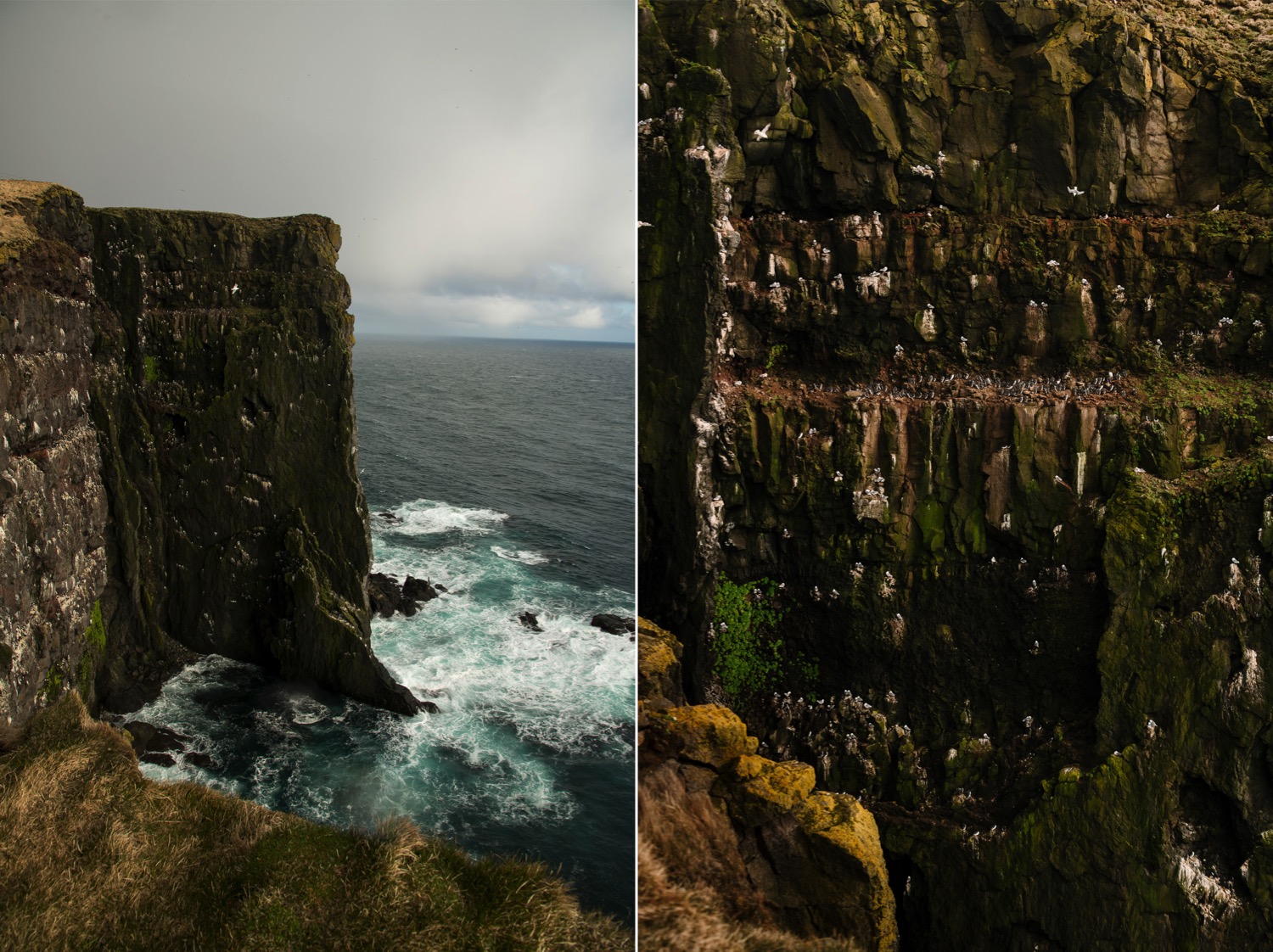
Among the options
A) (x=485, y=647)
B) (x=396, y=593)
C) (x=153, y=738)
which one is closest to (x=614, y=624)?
(x=485, y=647)

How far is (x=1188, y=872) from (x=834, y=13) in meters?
7.75

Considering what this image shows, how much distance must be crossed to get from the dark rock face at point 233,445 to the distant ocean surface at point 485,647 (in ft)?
0.65

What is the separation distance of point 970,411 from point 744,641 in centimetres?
298

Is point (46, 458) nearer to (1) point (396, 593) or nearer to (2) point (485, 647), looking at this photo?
(1) point (396, 593)

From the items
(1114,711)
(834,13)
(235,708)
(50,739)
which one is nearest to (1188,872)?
(1114,711)

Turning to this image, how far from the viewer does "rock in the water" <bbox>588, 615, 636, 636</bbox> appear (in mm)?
4148

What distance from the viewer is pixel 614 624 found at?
423cm

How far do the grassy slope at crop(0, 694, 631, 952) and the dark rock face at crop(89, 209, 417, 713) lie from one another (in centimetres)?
55

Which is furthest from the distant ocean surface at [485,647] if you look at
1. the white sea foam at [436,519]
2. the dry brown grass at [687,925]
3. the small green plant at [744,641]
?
the small green plant at [744,641]

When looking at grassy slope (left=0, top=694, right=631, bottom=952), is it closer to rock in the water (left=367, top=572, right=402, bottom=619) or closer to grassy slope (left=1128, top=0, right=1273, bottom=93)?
rock in the water (left=367, top=572, right=402, bottom=619)

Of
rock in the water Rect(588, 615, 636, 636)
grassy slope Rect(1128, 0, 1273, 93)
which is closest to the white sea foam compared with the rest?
rock in the water Rect(588, 615, 636, 636)

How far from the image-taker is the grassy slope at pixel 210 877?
113 inches

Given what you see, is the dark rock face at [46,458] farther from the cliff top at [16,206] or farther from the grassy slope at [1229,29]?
the grassy slope at [1229,29]

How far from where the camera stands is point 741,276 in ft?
22.8
